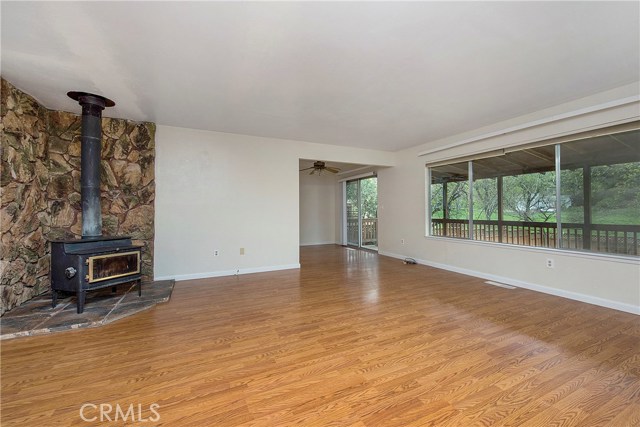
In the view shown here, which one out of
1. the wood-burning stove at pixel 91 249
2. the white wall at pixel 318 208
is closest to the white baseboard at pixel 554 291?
the white wall at pixel 318 208

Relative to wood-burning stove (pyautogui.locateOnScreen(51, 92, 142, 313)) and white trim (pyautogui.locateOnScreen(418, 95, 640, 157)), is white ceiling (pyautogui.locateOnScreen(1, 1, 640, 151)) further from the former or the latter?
wood-burning stove (pyautogui.locateOnScreen(51, 92, 142, 313))

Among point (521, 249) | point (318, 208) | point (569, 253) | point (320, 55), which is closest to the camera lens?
point (320, 55)

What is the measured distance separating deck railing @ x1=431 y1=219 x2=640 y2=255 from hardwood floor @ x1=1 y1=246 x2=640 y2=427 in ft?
2.43

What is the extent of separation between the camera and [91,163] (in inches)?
119

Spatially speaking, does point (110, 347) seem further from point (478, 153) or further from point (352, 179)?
point (352, 179)

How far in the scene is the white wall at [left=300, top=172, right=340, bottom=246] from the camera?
26.3ft

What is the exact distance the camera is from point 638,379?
5.64 feet

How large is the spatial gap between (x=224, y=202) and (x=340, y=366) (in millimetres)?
3364

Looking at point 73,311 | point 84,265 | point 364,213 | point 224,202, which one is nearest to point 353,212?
point 364,213

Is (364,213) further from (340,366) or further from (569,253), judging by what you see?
(340,366)

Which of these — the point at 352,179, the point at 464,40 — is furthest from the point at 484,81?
the point at 352,179

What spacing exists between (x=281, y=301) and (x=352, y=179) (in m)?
5.17

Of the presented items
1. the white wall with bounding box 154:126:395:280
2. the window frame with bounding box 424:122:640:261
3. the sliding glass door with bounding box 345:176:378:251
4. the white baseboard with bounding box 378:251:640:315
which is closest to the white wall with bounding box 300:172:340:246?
the sliding glass door with bounding box 345:176:378:251
